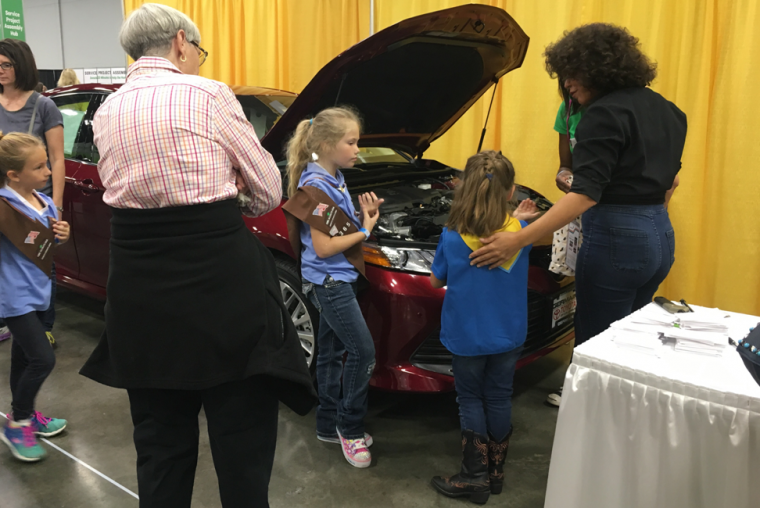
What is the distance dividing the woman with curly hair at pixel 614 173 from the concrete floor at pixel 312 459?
77 cm

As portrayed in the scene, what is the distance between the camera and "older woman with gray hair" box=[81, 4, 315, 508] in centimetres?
129

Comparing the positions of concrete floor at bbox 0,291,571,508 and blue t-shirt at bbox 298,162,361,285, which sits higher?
blue t-shirt at bbox 298,162,361,285

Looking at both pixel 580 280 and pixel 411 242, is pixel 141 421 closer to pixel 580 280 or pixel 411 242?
pixel 411 242

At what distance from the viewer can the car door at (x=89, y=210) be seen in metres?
3.30

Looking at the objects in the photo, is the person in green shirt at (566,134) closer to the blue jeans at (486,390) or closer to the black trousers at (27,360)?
the blue jeans at (486,390)

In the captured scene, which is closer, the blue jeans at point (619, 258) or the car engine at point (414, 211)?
the blue jeans at point (619, 258)

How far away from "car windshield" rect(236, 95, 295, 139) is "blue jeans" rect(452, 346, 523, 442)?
5.65ft

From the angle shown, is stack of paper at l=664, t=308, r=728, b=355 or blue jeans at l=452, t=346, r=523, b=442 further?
blue jeans at l=452, t=346, r=523, b=442

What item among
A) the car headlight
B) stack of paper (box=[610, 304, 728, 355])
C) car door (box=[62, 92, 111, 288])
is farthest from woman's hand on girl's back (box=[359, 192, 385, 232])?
car door (box=[62, 92, 111, 288])

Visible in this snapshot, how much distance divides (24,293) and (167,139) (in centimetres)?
139

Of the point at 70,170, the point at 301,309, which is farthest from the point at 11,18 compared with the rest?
the point at 301,309

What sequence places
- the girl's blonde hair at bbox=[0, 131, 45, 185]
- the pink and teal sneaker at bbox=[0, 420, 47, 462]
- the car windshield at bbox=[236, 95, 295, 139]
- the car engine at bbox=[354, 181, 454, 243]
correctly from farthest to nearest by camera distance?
the car windshield at bbox=[236, 95, 295, 139]
the car engine at bbox=[354, 181, 454, 243]
the pink and teal sneaker at bbox=[0, 420, 47, 462]
the girl's blonde hair at bbox=[0, 131, 45, 185]

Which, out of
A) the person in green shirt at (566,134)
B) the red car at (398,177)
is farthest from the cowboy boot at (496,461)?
the person in green shirt at (566,134)

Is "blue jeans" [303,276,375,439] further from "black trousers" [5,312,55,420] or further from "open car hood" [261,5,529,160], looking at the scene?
"black trousers" [5,312,55,420]
